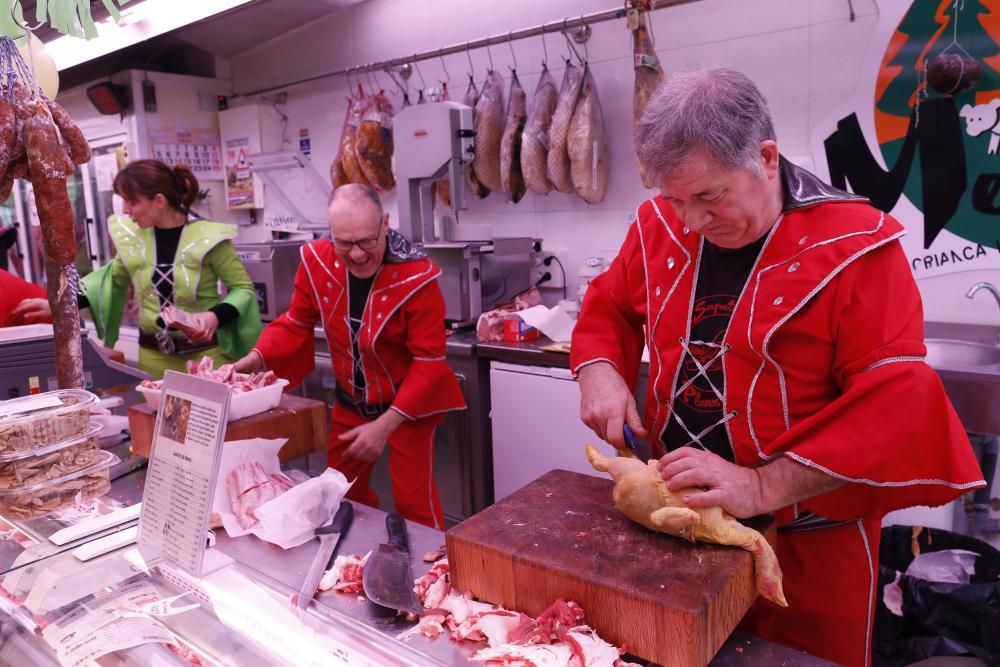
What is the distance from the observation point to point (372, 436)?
8.82 feet

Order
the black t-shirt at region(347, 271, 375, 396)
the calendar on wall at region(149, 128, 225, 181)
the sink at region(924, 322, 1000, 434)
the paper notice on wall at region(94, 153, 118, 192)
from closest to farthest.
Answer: the sink at region(924, 322, 1000, 434) → the black t-shirt at region(347, 271, 375, 396) → the calendar on wall at region(149, 128, 225, 181) → the paper notice on wall at region(94, 153, 118, 192)

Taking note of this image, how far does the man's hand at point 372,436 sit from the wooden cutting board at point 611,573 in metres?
1.33

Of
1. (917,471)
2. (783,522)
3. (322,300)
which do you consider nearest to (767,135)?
(917,471)

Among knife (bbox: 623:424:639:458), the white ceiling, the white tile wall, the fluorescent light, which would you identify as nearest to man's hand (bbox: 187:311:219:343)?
the fluorescent light

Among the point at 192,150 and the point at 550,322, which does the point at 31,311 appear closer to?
the point at 550,322

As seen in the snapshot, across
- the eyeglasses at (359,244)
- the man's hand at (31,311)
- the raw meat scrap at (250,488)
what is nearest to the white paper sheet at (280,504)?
the raw meat scrap at (250,488)

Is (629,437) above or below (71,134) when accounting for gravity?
below

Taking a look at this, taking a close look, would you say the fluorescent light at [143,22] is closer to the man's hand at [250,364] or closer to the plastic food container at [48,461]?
the man's hand at [250,364]

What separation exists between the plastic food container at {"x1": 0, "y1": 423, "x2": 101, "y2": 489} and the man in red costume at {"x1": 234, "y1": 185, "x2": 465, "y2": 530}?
1116mm

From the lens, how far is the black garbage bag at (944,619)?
2217 millimetres

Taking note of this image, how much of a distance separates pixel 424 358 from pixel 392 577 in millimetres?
1501

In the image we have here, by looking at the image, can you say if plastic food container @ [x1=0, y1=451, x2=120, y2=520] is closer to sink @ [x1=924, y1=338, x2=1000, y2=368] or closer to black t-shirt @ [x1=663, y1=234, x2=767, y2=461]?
black t-shirt @ [x1=663, y1=234, x2=767, y2=461]

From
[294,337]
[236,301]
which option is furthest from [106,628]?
[236,301]

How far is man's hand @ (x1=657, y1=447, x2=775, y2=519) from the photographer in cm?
126
